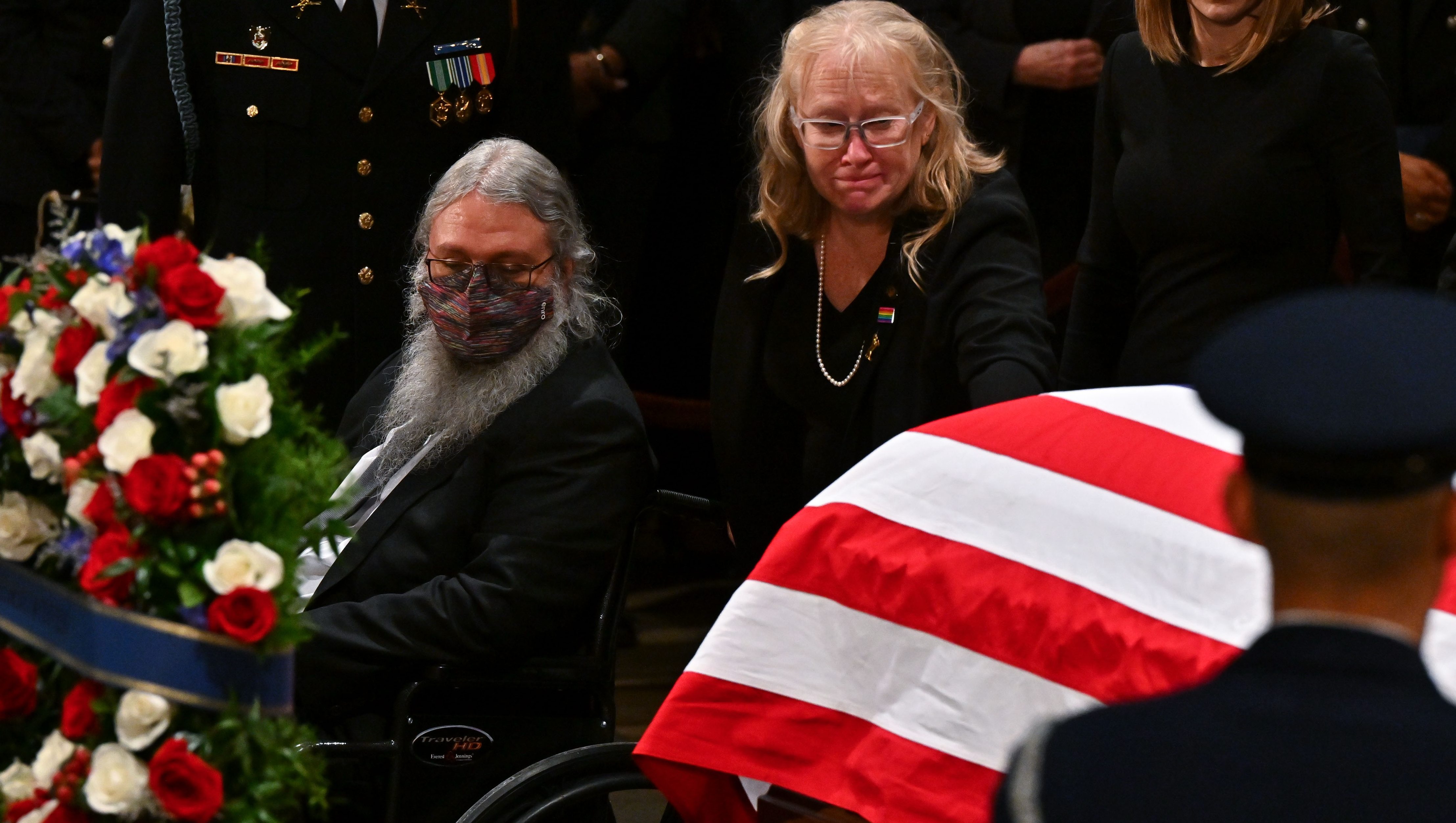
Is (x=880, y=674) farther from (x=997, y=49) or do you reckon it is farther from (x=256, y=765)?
(x=997, y=49)

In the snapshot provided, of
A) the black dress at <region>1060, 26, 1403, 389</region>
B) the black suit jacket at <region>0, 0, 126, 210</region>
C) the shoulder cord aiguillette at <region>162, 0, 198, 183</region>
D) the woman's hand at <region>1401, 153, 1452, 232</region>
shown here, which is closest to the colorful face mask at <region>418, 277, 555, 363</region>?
the shoulder cord aiguillette at <region>162, 0, 198, 183</region>

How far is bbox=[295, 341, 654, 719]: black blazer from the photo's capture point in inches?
117

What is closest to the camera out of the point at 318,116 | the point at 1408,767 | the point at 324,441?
the point at 1408,767

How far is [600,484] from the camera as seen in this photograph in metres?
3.12

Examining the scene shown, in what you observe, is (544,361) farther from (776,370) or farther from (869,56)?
(869,56)

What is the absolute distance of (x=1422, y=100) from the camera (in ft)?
12.9

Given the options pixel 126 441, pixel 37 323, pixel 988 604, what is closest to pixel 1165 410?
pixel 988 604

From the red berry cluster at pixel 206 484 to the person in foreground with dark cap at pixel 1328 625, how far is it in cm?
100

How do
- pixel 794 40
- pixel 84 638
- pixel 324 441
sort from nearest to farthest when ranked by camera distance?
pixel 84 638 → pixel 324 441 → pixel 794 40

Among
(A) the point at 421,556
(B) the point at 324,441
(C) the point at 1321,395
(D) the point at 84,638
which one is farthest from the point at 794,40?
(C) the point at 1321,395

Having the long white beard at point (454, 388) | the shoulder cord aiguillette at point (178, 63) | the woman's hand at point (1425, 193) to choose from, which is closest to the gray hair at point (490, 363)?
the long white beard at point (454, 388)

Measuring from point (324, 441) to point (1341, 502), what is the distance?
4.02ft

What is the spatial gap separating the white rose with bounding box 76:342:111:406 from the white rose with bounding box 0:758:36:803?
414mm

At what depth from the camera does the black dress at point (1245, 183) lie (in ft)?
10.2
